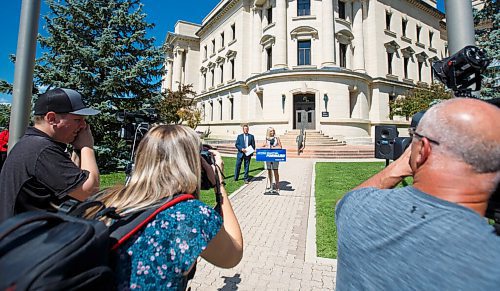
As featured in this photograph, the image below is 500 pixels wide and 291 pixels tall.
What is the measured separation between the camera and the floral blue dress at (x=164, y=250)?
3.44ft

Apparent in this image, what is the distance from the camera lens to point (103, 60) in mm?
9445

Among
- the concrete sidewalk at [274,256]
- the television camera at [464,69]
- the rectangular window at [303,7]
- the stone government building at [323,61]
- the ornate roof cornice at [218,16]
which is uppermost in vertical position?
the ornate roof cornice at [218,16]

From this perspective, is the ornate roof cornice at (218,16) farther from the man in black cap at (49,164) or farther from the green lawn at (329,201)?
the man in black cap at (49,164)

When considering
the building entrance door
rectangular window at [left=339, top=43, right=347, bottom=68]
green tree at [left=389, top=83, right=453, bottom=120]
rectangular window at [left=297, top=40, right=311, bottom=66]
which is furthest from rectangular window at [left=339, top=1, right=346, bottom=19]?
green tree at [left=389, top=83, right=453, bottom=120]

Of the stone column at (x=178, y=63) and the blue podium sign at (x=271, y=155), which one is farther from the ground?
the stone column at (x=178, y=63)

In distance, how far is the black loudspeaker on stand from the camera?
279 cm

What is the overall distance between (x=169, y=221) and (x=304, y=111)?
80.9 feet

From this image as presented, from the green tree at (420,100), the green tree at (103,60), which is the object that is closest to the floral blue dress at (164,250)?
the green tree at (103,60)

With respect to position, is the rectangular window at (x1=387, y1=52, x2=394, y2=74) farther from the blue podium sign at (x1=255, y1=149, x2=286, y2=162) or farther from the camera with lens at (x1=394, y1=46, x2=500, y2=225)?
the camera with lens at (x1=394, y1=46, x2=500, y2=225)

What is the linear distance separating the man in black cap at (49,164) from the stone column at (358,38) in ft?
92.3

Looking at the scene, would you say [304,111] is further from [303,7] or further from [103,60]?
[103,60]

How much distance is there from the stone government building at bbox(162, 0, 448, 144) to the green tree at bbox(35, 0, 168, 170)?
15943mm

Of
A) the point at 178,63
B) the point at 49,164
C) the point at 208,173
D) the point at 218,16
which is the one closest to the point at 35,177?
the point at 49,164

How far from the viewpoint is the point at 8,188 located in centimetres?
163
